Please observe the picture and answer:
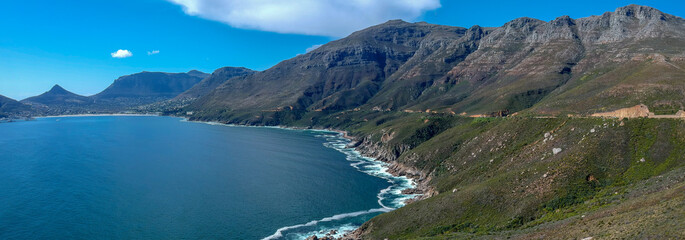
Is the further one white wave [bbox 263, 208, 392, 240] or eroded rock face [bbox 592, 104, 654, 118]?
eroded rock face [bbox 592, 104, 654, 118]

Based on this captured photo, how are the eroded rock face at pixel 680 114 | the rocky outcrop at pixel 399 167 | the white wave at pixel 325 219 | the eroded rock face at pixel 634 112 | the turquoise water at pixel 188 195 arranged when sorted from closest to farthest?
the white wave at pixel 325 219
the eroded rock face at pixel 680 114
the turquoise water at pixel 188 195
the eroded rock face at pixel 634 112
the rocky outcrop at pixel 399 167

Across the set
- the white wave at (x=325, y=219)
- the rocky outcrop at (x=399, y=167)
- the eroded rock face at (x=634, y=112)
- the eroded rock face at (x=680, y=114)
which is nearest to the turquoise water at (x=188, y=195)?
the white wave at (x=325, y=219)

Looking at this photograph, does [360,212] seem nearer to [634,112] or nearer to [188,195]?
[188,195]

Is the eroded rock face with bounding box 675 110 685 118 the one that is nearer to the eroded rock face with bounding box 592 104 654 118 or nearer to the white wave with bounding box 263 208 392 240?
the eroded rock face with bounding box 592 104 654 118

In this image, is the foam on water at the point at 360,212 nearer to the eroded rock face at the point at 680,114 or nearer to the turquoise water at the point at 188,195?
the turquoise water at the point at 188,195

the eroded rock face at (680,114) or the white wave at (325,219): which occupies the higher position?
the eroded rock face at (680,114)

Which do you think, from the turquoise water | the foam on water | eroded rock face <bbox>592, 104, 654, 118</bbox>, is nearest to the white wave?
the foam on water

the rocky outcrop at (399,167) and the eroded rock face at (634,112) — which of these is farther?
the rocky outcrop at (399,167)

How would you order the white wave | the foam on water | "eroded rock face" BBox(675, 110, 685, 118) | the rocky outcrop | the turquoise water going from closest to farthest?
1. the white wave
2. the foam on water
3. "eroded rock face" BBox(675, 110, 685, 118)
4. the turquoise water
5. the rocky outcrop
